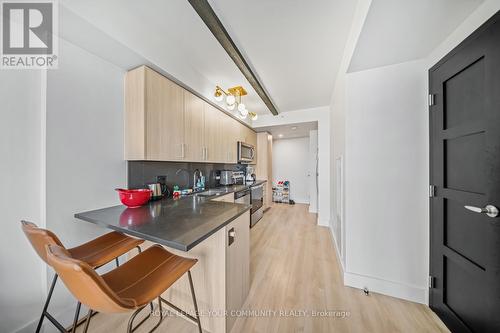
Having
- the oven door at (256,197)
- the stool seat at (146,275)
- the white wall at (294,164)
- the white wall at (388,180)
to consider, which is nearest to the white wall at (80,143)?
the stool seat at (146,275)

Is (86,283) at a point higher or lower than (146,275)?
higher

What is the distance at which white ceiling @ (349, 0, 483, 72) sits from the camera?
1.05 metres

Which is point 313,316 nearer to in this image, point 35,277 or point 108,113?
point 35,277

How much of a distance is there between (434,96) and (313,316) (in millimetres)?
2158

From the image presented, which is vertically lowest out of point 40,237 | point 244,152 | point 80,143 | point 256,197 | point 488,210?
point 256,197

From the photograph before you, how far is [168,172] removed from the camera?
224 centimetres

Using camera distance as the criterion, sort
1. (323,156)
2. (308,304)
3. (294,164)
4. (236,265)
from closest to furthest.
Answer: (236,265) < (308,304) < (323,156) < (294,164)

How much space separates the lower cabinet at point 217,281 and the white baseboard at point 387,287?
3.98 feet

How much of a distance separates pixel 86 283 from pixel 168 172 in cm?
Answer: 175

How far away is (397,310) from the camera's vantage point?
1.43 meters

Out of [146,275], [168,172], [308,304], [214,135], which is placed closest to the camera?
[146,275]

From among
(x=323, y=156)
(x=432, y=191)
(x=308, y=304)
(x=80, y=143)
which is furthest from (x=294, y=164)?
(x=80, y=143)

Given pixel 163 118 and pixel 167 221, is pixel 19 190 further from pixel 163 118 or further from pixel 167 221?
pixel 163 118

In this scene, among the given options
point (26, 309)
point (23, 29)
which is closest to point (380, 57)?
point (23, 29)
